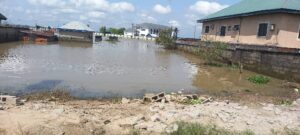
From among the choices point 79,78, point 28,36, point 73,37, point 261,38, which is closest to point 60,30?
point 73,37

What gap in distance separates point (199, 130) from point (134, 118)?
1685mm

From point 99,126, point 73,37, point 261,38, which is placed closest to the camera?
point 99,126

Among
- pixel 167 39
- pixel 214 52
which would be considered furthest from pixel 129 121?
pixel 167 39

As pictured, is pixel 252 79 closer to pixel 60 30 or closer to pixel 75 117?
pixel 75 117

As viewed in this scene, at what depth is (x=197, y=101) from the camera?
11.1 m

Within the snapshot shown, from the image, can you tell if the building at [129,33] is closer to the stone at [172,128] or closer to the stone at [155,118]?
the stone at [155,118]

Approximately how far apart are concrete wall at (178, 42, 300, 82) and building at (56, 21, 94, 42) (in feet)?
109

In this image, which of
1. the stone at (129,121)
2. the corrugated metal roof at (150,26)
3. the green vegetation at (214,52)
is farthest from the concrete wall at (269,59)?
the corrugated metal roof at (150,26)

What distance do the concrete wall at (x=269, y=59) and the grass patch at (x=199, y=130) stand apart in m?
11.1

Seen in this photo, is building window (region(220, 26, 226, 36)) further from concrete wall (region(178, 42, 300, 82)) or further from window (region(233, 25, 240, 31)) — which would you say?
concrete wall (region(178, 42, 300, 82))

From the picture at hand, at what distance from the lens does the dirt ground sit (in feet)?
23.4

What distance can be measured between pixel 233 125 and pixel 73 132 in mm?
3366

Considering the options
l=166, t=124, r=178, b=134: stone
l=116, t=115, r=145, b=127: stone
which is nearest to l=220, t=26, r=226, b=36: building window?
l=116, t=115, r=145, b=127: stone

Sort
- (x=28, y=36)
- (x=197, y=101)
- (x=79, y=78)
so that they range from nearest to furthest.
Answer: (x=197, y=101)
(x=79, y=78)
(x=28, y=36)
